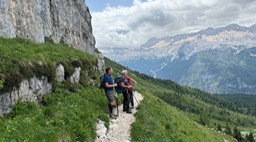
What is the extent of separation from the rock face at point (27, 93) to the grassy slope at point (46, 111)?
0.44m

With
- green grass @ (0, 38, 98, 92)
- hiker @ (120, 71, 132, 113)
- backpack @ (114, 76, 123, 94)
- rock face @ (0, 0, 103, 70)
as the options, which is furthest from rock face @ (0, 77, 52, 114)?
rock face @ (0, 0, 103, 70)

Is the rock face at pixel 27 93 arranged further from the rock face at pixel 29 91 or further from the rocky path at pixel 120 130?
the rocky path at pixel 120 130

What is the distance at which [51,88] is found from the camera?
2734cm

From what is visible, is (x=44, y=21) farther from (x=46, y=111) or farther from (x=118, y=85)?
(x=46, y=111)

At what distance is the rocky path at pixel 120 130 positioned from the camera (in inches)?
920

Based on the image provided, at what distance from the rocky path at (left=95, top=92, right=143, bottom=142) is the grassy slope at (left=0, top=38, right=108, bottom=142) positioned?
1.14 meters

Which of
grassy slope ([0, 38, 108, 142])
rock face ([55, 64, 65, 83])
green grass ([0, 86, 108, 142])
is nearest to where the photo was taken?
green grass ([0, 86, 108, 142])

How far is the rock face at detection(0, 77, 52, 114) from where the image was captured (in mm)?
19297

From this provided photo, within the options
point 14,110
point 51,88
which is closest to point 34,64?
point 51,88

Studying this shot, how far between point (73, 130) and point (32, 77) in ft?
20.3

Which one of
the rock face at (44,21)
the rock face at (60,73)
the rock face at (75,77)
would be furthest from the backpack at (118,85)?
the rock face at (44,21)

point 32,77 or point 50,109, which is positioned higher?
point 32,77

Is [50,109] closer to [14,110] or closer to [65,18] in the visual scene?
[14,110]

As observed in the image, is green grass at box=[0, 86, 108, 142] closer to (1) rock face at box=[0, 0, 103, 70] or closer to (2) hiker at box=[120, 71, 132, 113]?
(2) hiker at box=[120, 71, 132, 113]
